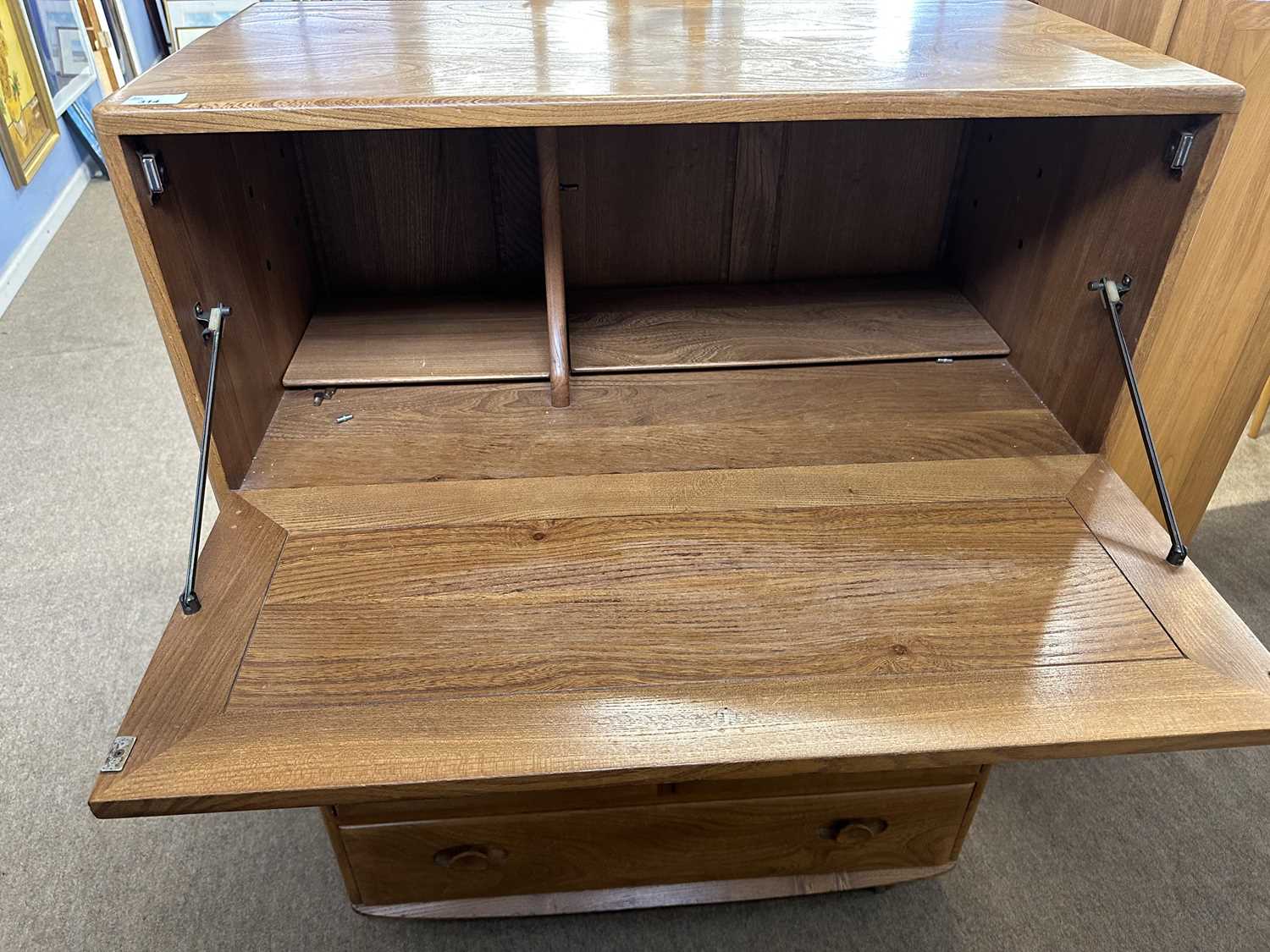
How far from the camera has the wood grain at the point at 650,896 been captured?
3.65 feet

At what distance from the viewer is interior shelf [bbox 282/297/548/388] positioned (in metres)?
1.08

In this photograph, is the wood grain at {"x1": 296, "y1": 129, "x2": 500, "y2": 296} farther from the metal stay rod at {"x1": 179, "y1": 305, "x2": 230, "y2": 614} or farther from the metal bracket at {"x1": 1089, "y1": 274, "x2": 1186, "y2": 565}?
the metal bracket at {"x1": 1089, "y1": 274, "x2": 1186, "y2": 565}

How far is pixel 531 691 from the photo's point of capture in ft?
2.34

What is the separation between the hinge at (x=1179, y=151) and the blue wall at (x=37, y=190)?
8.74ft

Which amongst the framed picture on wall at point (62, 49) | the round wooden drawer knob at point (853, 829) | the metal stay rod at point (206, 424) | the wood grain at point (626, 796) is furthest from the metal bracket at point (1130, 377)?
the framed picture on wall at point (62, 49)

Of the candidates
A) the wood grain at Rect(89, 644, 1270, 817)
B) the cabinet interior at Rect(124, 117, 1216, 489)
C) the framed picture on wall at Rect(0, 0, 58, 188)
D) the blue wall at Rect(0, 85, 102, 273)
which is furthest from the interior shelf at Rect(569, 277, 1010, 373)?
the framed picture on wall at Rect(0, 0, 58, 188)

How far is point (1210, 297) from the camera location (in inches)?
50.7

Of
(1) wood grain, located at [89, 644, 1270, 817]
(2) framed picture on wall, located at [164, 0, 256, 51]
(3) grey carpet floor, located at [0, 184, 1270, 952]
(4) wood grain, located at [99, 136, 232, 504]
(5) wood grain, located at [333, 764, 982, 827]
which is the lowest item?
(3) grey carpet floor, located at [0, 184, 1270, 952]

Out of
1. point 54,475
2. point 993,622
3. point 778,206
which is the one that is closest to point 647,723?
point 993,622

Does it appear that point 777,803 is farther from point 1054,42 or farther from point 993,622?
point 1054,42

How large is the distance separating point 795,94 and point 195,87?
0.49 m

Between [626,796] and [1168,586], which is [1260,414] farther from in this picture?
[626,796]

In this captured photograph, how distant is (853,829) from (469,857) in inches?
16.8

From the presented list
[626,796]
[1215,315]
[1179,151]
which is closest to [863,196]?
[1179,151]
